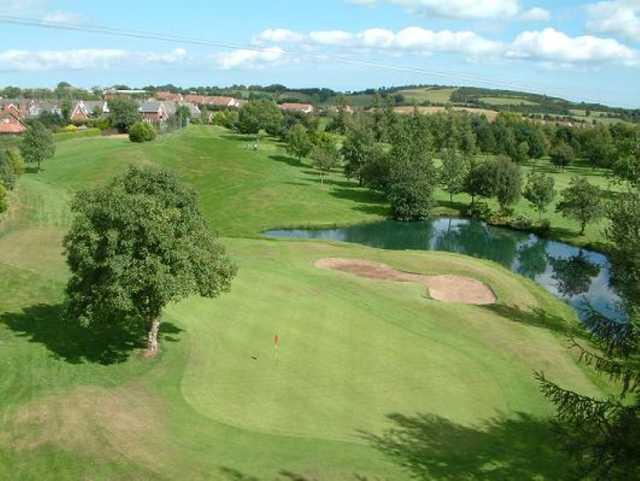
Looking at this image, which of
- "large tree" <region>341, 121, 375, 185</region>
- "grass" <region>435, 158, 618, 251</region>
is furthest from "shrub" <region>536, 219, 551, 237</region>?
"large tree" <region>341, 121, 375, 185</region>

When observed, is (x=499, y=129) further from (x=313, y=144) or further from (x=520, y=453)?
(x=520, y=453)

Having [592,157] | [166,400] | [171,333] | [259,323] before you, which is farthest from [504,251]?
[592,157]

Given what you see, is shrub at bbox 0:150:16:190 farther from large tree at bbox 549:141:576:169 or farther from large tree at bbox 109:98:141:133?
large tree at bbox 549:141:576:169

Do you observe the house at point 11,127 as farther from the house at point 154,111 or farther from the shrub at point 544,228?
the shrub at point 544,228

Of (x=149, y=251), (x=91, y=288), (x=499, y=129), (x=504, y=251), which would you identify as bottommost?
(x=504, y=251)

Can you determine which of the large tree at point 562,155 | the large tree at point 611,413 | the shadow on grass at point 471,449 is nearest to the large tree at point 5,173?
the shadow on grass at point 471,449

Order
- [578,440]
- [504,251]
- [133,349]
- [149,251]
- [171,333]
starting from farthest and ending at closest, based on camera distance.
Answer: [504,251] → [171,333] → [133,349] → [149,251] → [578,440]

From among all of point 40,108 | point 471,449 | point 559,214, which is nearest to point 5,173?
point 471,449
